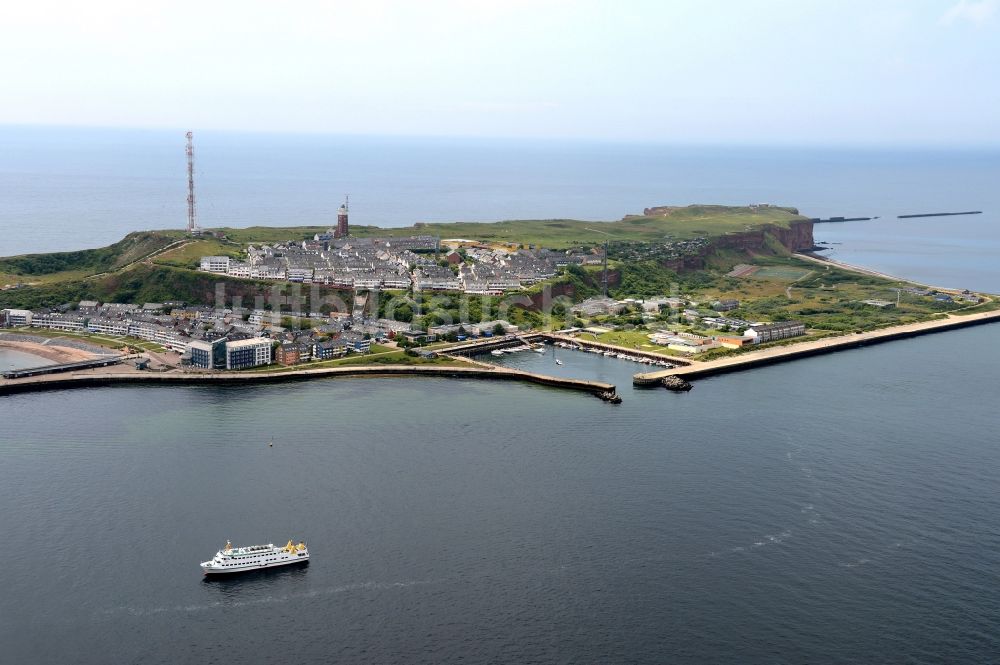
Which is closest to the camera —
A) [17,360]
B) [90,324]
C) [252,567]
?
[252,567]

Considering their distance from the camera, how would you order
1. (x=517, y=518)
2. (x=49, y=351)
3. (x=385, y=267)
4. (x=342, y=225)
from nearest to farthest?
(x=517, y=518) < (x=49, y=351) < (x=385, y=267) < (x=342, y=225)

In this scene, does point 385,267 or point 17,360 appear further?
point 385,267

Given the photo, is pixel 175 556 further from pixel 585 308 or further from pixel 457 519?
pixel 585 308

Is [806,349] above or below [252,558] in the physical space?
above

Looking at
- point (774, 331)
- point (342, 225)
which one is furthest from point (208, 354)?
point (342, 225)

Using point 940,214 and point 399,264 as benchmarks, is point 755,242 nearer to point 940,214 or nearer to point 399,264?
point 399,264

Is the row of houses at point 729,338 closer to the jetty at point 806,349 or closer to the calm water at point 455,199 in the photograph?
Result: the jetty at point 806,349

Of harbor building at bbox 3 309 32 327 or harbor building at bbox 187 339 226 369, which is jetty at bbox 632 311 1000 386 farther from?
harbor building at bbox 3 309 32 327
